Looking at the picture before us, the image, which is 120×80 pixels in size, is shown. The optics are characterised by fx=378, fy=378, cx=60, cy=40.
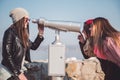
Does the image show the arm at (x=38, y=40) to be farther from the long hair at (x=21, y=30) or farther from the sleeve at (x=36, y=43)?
the long hair at (x=21, y=30)

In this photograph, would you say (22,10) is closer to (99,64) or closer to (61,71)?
(61,71)

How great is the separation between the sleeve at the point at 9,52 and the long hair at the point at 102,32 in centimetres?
85

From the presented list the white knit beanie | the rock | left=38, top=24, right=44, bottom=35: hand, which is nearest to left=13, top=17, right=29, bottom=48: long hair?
the white knit beanie

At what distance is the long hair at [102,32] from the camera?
3812mm

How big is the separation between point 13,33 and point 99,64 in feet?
3.36

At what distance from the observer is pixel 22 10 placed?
3.83m

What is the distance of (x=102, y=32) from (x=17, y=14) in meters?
0.88

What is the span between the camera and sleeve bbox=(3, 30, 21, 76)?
12.0ft

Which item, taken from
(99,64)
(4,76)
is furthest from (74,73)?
(4,76)

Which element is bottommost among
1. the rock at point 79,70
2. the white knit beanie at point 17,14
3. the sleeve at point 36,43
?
the rock at point 79,70

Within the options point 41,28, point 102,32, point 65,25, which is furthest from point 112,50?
point 41,28

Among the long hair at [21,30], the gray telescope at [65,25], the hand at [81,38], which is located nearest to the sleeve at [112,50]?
the gray telescope at [65,25]

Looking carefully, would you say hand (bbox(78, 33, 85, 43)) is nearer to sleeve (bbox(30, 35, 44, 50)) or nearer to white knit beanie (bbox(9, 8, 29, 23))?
sleeve (bbox(30, 35, 44, 50))

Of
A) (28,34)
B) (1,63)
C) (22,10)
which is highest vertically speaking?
(22,10)
